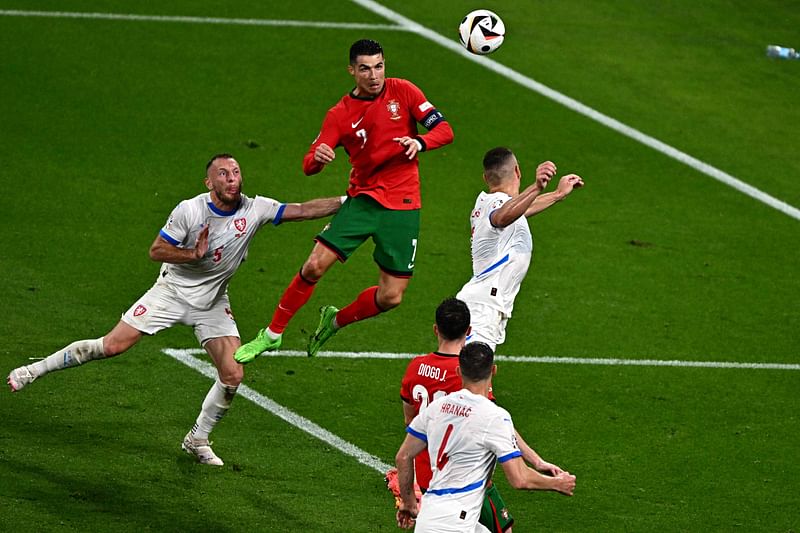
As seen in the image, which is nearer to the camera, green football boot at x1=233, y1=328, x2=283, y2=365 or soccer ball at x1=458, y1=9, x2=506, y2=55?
green football boot at x1=233, y1=328, x2=283, y2=365

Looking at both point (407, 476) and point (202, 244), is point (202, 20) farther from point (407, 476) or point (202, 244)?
point (407, 476)

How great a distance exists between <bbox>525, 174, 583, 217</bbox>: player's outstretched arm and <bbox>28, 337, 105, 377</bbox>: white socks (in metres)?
3.78

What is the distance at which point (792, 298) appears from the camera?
17.6 metres

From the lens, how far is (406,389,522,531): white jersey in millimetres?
8742

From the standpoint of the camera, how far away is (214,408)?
1254 centimetres

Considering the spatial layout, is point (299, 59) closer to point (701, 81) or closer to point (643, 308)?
point (701, 81)

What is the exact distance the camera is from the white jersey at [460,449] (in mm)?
8742

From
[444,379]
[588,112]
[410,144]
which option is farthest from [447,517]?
[588,112]

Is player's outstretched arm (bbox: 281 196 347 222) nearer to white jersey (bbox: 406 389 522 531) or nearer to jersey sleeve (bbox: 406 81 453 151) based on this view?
jersey sleeve (bbox: 406 81 453 151)

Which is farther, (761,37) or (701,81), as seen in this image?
(761,37)

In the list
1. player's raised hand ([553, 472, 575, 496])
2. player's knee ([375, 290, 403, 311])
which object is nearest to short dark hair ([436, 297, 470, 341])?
player's raised hand ([553, 472, 575, 496])

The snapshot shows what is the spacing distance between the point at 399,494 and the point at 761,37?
18151mm

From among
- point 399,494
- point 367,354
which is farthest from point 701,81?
point 399,494

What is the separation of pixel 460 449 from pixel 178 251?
→ 13.2 feet
